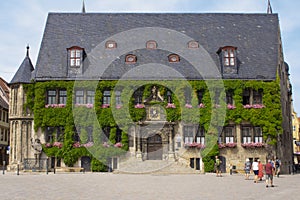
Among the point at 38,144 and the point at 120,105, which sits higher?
the point at 120,105

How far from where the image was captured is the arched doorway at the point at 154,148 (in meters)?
37.9

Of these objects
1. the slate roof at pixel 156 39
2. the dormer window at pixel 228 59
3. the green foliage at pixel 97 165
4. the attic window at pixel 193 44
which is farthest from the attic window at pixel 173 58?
the green foliage at pixel 97 165

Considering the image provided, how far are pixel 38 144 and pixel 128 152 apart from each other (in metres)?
7.68

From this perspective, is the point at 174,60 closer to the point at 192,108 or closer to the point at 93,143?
the point at 192,108

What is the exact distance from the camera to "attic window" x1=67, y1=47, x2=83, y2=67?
3922 centimetres

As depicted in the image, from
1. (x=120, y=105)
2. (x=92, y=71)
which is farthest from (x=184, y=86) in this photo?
(x=92, y=71)

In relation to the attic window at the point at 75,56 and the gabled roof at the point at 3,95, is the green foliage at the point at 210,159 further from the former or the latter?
the gabled roof at the point at 3,95

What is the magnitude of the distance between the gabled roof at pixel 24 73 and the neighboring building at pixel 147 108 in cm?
12

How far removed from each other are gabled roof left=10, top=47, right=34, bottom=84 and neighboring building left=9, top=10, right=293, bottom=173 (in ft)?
0.39

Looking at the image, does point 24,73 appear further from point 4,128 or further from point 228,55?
point 228,55

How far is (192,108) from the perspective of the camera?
37969mm

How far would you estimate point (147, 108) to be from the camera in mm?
37906

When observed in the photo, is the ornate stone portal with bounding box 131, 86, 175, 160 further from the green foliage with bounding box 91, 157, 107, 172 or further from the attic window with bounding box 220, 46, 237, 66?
the attic window with bounding box 220, 46, 237, 66

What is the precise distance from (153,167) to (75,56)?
496 inches
